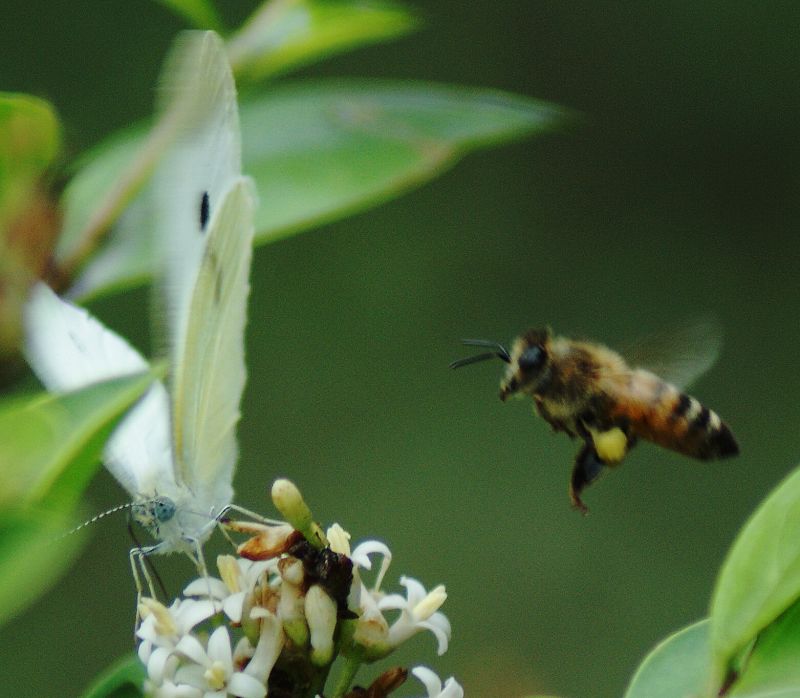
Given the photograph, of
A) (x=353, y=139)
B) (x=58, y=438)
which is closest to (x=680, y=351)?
(x=353, y=139)

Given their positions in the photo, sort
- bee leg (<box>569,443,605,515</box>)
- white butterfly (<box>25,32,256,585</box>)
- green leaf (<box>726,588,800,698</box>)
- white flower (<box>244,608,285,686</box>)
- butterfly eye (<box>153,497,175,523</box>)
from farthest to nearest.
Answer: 1. bee leg (<box>569,443,605,515</box>)
2. butterfly eye (<box>153,497,175,523</box>)
3. white butterfly (<box>25,32,256,585</box>)
4. white flower (<box>244,608,285,686</box>)
5. green leaf (<box>726,588,800,698</box>)

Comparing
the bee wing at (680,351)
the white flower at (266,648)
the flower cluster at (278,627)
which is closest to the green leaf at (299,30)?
the bee wing at (680,351)

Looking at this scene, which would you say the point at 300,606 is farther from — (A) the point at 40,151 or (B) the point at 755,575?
(A) the point at 40,151

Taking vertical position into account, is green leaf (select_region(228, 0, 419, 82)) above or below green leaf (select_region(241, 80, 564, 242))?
above

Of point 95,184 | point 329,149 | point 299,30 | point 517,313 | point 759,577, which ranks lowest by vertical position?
point 517,313

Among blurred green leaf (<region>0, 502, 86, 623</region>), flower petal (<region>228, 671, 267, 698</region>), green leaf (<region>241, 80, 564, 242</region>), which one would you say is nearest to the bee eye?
green leaf (<region>241, 80, 564, 242</region>)

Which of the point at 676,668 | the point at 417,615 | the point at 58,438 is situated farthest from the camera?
the point at 417,615

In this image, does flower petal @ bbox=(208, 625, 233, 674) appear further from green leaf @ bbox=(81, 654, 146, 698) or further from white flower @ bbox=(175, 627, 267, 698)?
green leaf @ bbox=(81, 654, 146, 698)

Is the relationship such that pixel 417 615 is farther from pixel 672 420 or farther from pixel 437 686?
pixel 672 420
